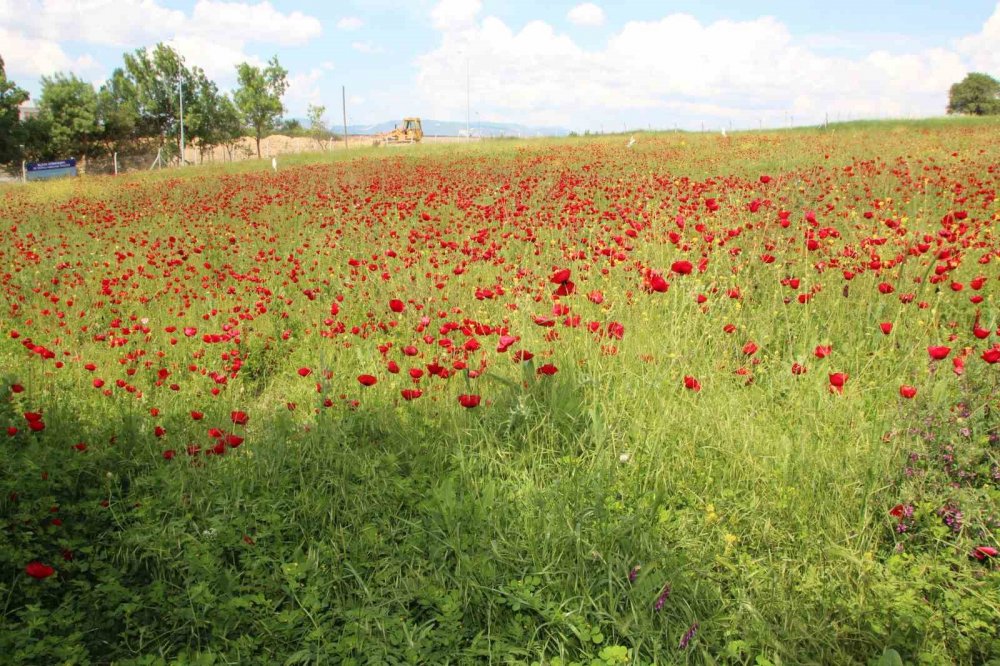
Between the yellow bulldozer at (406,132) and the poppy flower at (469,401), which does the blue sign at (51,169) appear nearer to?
the yellow bulldozer at (406,132)

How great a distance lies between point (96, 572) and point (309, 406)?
5.14ft

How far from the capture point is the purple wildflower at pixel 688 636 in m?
1.86

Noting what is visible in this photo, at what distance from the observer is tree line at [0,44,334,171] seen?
3988cm

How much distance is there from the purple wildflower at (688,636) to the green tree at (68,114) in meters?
48.5

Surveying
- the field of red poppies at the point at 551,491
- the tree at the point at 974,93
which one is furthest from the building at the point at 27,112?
the tree at the point at 974,93

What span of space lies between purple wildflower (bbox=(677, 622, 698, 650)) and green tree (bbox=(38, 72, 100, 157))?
48.5m

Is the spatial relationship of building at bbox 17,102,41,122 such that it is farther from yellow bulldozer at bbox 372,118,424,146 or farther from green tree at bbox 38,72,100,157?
yellow bulldozer at bbox 372,118,424,146

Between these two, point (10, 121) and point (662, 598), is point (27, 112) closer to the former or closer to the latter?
point (10, 121)

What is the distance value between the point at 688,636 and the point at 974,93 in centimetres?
6695

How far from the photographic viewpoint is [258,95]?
45594 millimetres

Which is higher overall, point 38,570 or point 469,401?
point 469,401

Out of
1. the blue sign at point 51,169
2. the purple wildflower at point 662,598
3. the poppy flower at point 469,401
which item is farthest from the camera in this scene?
the blue sign at point 51,169

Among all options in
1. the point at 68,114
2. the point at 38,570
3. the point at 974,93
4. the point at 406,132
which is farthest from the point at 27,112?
the point at 974,93

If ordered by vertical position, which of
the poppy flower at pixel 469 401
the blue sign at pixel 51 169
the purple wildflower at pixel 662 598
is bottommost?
the purple wildflower at pixel 662 598
